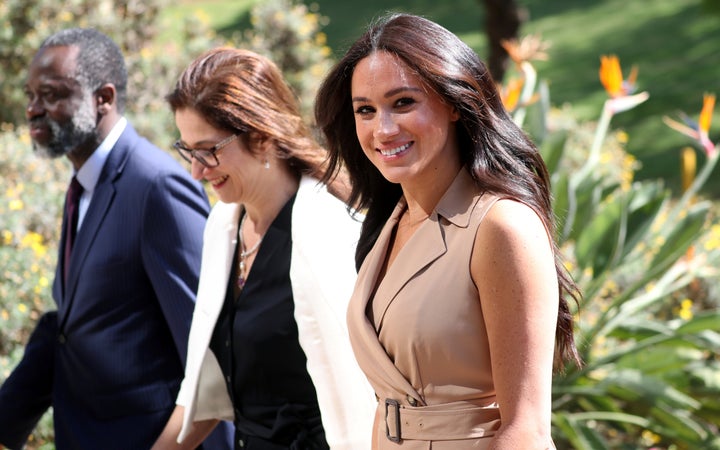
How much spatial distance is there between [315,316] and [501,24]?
29.0ft

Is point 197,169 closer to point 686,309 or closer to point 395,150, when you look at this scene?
point 395,150

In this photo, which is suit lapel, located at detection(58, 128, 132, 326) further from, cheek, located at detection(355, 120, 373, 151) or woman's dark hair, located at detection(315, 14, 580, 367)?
cheek, located at detection(355, 120, 373, 151)

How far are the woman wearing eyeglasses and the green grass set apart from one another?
8709 mm

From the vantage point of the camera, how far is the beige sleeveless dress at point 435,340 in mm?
1847

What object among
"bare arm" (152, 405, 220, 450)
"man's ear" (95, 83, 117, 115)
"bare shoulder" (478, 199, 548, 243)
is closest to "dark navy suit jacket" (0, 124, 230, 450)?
"bare arm" (152, 405, 220, 450)

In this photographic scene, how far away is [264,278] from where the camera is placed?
2.79 m

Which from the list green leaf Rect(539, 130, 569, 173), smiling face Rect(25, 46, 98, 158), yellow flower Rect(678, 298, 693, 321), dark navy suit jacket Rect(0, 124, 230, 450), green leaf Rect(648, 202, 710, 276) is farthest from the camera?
yellow flower Rect(678, 298, 693, 321)

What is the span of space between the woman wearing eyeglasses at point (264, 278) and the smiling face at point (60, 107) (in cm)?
60

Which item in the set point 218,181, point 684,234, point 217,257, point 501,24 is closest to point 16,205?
point 217,257

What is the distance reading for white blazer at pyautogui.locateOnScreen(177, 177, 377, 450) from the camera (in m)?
2.49

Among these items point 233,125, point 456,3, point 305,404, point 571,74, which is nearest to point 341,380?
point 305,404

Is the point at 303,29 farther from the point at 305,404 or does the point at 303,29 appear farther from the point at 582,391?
the point at 305,404

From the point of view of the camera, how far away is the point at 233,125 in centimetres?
278

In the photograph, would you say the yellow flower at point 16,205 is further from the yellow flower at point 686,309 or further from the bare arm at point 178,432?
the yellow flower at point 686,309
